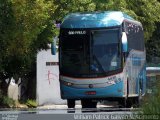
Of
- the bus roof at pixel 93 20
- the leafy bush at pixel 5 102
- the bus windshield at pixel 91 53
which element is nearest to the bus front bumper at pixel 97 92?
the bus windshield at pixel 91 53

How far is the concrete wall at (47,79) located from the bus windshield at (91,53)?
32.9 ft

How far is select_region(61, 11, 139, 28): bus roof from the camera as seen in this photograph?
24.1 metres

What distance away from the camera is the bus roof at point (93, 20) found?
24078 millimetres

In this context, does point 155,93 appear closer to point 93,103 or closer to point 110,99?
point 110,99

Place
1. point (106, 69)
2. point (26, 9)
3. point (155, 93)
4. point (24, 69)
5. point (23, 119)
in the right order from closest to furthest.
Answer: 1. point (155, 93)
2. point (23, 119)
3. point (26, 9)
4. point (106, 69)
5. point (24, 69)

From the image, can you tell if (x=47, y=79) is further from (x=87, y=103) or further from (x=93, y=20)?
(x=93, y=20)

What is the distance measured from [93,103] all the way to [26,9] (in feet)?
22.3

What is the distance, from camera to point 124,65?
Answer: 24.1 m

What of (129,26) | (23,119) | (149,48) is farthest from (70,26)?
(149,48)

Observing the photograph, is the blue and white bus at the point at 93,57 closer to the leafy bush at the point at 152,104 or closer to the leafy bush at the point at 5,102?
the leafy bush at the point at 5,102

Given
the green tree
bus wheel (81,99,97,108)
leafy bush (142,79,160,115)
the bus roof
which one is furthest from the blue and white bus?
leafy bush (142,79,160,115)

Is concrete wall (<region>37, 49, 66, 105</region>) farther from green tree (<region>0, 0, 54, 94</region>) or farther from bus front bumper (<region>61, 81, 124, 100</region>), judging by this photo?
green tree (<region>0, 0, 54, 94</region>)

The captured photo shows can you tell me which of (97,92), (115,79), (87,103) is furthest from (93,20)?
(87,103)

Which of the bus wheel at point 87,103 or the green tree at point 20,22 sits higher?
the green tree at point 20,22
